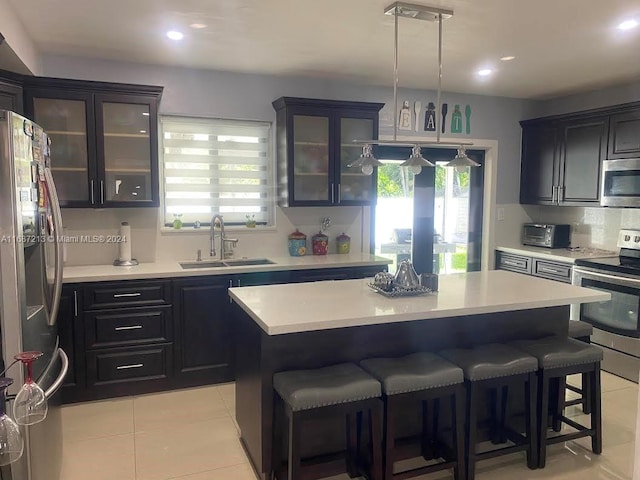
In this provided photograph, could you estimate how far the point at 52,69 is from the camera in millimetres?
3795

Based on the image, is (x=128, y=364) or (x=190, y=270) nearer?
(x=128, y=364)

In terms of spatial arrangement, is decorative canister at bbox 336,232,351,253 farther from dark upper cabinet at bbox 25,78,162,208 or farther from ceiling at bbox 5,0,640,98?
dark upper cabinet at bbox 25,78,162,208

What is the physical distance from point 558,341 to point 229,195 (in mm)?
2948

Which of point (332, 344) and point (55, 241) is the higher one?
point (55, 241)

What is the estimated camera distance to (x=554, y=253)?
4812mm

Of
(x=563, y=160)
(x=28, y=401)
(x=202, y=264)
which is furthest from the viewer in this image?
(x=563, y=160)

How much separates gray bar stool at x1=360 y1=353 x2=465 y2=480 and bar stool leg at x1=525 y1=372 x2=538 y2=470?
447 mm

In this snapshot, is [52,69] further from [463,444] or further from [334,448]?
[463,444]

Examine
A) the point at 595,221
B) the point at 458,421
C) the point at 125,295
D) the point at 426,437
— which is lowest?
the point at 426,437

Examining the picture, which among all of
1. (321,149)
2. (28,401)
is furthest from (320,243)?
(28,401)

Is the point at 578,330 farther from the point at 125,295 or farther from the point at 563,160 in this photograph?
the point at 125,295

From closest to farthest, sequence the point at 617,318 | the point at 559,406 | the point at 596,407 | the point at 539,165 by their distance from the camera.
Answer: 1. the point at 596,407
2. the point at 559,406
3. the point at 617,318
4. the point at 539,165

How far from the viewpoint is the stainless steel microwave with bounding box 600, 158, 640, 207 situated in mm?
4141

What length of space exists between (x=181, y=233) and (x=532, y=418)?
309 centimetres
